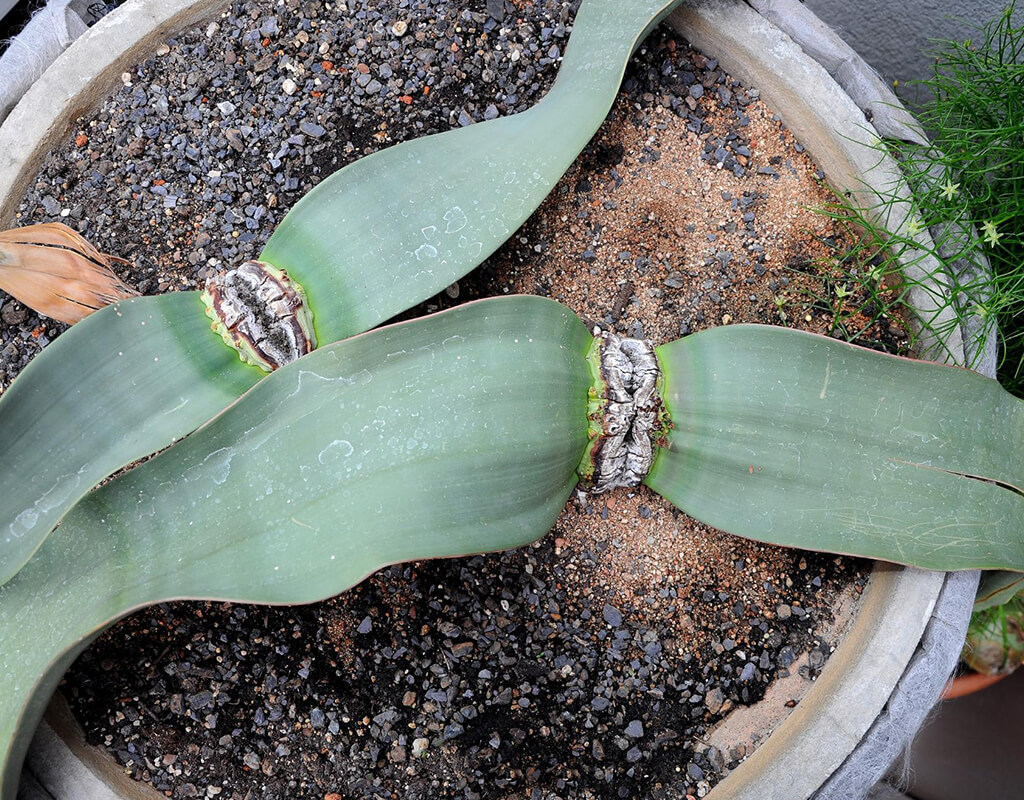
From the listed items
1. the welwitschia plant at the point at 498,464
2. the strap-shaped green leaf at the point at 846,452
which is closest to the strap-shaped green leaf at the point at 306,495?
the welwitschia plant at the point at 498,464

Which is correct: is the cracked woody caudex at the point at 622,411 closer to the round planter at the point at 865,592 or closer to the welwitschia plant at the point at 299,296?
the welwitschia plant at the point at 299,296

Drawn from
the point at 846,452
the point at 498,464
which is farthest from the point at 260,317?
the point at 846,452

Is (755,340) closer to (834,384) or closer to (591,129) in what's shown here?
(834,384)

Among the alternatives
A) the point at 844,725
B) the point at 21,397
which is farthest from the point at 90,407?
the point at 844,725

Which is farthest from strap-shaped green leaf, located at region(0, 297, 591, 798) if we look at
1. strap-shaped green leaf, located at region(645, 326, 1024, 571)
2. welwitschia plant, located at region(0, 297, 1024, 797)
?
strap-shaped green leaf, located at region(645, 326, 1024, 571)

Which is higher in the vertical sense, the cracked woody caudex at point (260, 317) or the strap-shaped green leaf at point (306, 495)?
the cracked woody caudex at point (260, 317)

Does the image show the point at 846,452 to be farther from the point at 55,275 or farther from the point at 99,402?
the point at 55,275

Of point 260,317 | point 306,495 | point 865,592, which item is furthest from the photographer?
point 865,592
